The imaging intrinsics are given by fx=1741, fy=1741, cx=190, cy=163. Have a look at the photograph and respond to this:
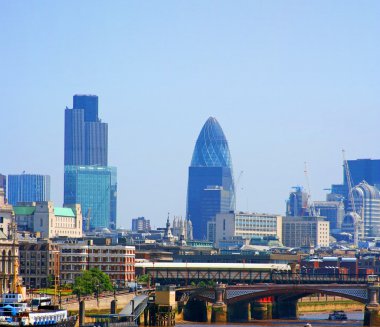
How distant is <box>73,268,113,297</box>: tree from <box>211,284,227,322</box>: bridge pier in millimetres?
11692

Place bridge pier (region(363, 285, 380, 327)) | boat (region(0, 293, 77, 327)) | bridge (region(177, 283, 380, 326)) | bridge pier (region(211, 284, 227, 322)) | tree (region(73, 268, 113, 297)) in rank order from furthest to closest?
bridge pier (region(211, 284, 227, 322)), bridge (region(177, 283, 380, 326)), bridge pier (region(363, 285, 380, 327)), tree (region(73, 268, 113, 297)), boat (region(0, 293, 77, 327))

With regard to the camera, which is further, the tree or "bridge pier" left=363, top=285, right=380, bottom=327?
"bridge pier" left=363, top=285, right=380, bottom=327

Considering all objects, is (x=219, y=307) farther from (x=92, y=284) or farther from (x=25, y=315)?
(x=25, y=315)

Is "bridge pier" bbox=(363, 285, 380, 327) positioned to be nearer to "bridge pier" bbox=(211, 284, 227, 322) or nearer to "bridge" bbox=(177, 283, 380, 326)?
"bridge" bbox=(177, 283, 380, 326)

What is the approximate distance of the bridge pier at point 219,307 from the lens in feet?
631

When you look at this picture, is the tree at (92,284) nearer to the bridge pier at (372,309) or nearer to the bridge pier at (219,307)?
the bridge pier at (219,307)

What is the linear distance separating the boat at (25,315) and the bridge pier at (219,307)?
62.6 metres

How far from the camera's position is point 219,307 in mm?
193125

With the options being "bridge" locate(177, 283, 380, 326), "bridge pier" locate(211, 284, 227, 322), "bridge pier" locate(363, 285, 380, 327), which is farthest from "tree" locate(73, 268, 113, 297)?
"bridge pier" locate(363, 285, 380, 327)

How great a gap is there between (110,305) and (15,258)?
48.6ft

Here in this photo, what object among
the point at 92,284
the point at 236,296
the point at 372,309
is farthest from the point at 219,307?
the point at 372,309

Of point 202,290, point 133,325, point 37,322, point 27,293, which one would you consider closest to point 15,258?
point 27,293

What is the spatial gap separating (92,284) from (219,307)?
1455 cm

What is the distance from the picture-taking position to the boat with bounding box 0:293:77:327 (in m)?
119
